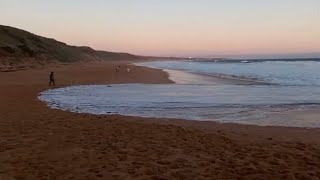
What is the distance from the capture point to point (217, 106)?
1609 centimetres

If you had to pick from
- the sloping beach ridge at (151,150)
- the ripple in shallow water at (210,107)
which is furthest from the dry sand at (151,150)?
the ripple in shallow water at (210,107)

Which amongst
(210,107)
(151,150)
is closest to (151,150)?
(151,150)

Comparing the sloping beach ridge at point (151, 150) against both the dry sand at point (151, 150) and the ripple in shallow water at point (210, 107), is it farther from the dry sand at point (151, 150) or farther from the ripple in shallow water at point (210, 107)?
the ripple in shallow water at point (210, 107)

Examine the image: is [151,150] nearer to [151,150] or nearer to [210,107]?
[151,150]

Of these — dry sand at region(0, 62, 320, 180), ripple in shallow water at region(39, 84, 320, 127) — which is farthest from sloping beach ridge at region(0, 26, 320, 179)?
ripple in shallow water at region(39, 84, 320, 127)

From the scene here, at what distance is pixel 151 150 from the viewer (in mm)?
8078

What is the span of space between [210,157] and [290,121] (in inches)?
221

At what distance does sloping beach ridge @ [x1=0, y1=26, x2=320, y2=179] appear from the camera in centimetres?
668

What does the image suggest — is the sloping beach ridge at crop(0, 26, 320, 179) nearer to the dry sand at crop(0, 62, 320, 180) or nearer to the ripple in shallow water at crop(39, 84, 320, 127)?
the dry sand at crop(0, 62, 320, 180)

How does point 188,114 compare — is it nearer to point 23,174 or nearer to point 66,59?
point 23,174

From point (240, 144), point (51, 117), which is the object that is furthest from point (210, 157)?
point (51, 117)

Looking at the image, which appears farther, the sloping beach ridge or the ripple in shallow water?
the ripple in shallow water

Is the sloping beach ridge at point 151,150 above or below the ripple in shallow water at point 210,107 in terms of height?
above

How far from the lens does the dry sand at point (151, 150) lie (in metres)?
6.68
